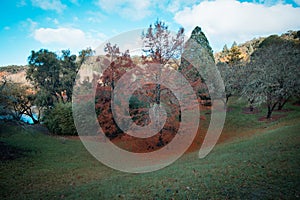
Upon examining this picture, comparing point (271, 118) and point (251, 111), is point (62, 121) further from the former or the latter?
point (251, 111)

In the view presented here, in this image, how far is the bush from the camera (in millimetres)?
19547

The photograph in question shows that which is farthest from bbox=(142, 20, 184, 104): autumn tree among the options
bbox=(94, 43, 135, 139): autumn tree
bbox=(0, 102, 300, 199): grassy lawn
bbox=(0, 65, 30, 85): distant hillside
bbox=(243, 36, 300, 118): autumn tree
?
bbox=(0, 65, 30, 85): distant hillside

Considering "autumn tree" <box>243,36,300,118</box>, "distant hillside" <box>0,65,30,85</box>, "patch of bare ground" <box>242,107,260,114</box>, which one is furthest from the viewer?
"distant hillside" <box>0,65,30,85</box>

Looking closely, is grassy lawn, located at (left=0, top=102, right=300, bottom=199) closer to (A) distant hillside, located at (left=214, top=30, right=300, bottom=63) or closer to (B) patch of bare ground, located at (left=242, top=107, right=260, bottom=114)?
(B) patch of bare ground, located at (left=242, top=107, right=260, bottom=114)

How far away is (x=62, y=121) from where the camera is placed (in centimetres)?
1966

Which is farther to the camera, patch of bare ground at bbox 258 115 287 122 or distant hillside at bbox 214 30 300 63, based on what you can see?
distant hillside at bbox 214 30 300 63

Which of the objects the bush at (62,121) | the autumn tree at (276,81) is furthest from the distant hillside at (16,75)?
the autumn tree at (276,81)

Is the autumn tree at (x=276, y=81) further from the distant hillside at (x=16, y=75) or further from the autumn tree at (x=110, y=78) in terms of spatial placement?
the distant hillside at (x=16, y=75)

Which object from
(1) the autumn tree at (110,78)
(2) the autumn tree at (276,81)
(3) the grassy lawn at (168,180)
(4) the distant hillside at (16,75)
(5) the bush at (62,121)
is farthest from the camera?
(4) the distant hillside at (16,75)

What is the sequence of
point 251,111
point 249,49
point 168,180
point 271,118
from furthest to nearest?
point 249,49
point 251,111
point 271,118
point 168,180

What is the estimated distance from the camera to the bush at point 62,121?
64.1ft

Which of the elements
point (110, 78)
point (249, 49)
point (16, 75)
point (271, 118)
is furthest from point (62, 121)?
point (249, 49)

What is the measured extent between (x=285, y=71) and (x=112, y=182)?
20.6 metres

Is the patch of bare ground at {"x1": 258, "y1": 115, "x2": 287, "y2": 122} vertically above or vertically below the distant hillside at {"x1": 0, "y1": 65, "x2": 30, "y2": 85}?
below
